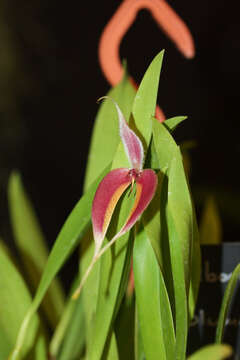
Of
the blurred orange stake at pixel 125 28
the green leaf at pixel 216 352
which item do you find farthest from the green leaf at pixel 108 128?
the green leaf at pixel 216 352

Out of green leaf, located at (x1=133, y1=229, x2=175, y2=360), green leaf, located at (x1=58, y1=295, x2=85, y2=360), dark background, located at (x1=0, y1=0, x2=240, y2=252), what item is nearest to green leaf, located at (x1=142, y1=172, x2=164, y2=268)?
green leaf, located at (x1=133, y1=229, x2=175, y2=360)

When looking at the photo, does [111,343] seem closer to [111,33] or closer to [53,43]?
[111,33]

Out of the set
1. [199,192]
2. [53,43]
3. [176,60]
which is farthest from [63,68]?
[199,192]

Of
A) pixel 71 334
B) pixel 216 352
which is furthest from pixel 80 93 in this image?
pixel 216 352

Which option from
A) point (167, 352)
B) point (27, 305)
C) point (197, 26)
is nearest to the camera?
point (167, 352)

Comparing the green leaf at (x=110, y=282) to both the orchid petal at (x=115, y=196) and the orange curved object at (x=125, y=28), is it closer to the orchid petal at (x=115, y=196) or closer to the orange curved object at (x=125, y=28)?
the orchid petal at (x=115, y=196)
